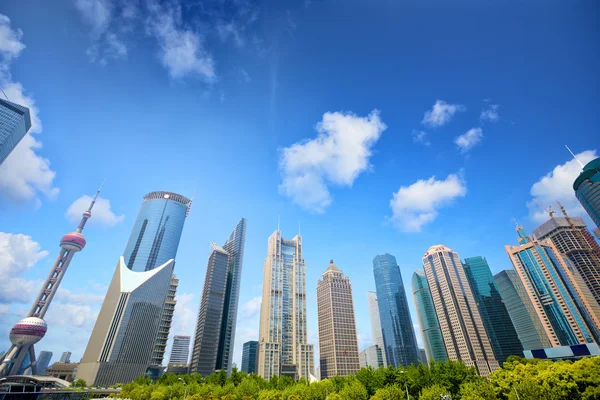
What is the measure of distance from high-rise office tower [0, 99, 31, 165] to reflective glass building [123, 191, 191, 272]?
234 ft

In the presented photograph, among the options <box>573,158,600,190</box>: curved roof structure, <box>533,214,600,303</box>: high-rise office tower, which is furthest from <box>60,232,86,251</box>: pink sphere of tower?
<box>533,214,600,303</box>: high-rise office tower

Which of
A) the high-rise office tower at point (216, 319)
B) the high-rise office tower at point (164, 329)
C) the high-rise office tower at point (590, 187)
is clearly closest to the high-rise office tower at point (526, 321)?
the high-rise office tower at point (590, 187)

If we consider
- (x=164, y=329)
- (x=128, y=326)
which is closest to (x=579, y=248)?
(x=164, y=329)

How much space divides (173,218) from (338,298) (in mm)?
116567

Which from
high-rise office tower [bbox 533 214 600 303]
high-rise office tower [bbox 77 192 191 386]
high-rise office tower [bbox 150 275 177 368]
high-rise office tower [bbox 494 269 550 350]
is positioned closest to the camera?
high-rise office tower [bbox 77 192 191 386]

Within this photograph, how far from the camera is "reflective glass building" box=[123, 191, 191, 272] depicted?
551 feet

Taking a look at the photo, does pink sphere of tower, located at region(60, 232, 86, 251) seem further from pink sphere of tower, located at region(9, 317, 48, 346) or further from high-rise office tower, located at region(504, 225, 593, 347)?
high-rise office tower, located at region(504, 225, 593, 347)

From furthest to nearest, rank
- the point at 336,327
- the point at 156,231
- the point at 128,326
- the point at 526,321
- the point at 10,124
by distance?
the point at 526,321 < the point at 156,231 < the point at 336,327 < the point at 128,326 < the point at 10,124

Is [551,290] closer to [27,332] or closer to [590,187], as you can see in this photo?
[590,187]

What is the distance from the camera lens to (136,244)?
172000 millimetres

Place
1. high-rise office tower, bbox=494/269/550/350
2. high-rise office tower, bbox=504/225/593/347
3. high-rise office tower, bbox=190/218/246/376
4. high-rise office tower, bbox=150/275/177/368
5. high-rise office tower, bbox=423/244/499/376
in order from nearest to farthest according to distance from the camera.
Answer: high-rise office tower, bbox=150/275/177/368, high-rise office tower, bbox=190/218/246/376, high-rise office tower, bbox=504/225/593/347, high-rise office tower, bbox=423/244/499/376, high-rise office tower, bbox=494/269/550/350

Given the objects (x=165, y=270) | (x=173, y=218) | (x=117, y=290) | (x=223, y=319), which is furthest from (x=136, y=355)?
(x=173, y=218)

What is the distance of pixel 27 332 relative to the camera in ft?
419

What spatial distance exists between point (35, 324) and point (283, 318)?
11683cm
